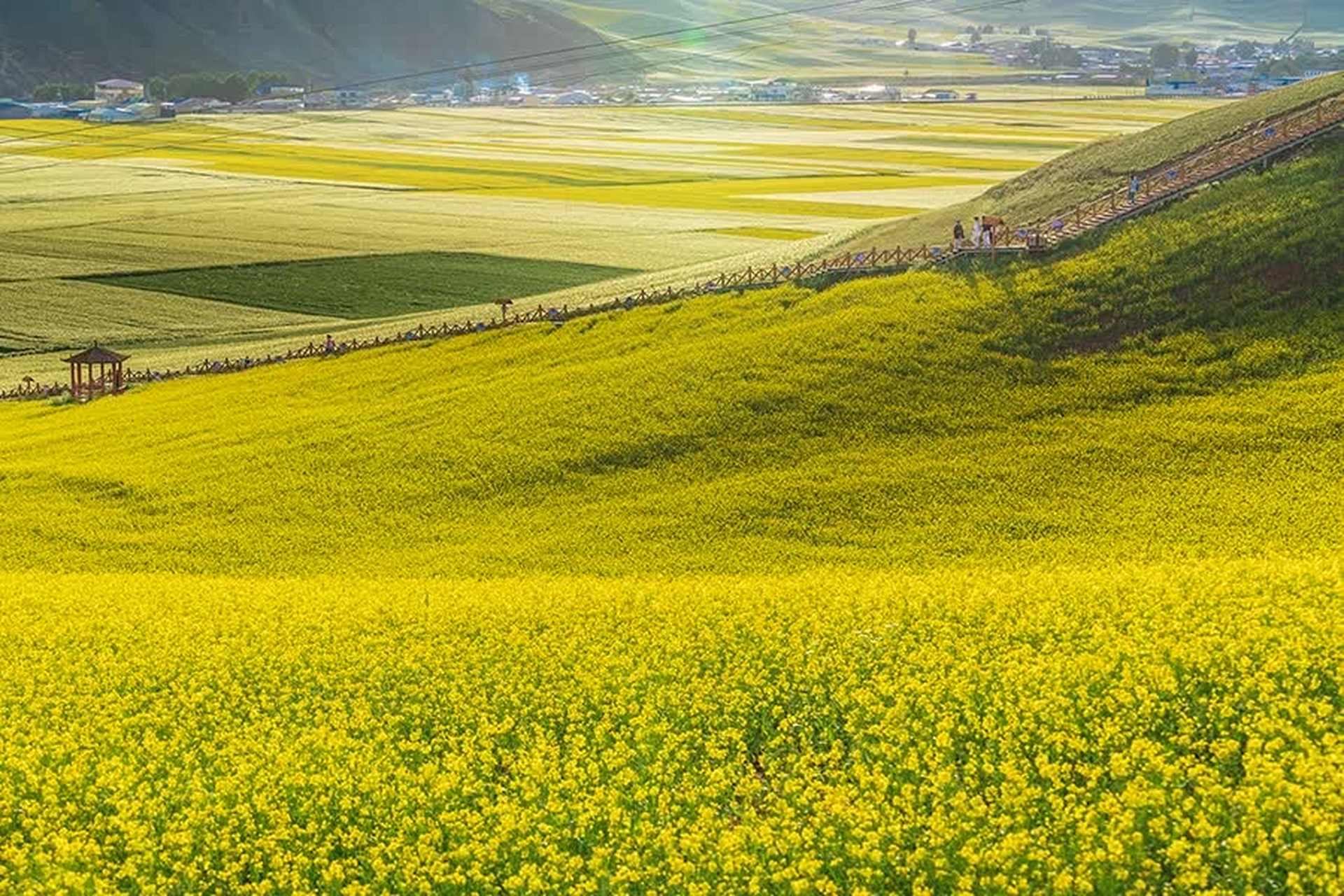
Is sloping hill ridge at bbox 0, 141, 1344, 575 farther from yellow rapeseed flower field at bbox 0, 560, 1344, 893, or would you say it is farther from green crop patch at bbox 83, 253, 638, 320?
green crop patch at bbox 83, 253, 638, 320

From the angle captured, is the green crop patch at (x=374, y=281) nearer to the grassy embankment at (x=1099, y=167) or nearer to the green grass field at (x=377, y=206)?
the green grass field at (x=377, y=206)

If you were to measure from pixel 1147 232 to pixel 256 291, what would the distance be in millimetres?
65257

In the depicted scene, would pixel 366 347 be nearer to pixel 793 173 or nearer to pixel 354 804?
pixel 354 804

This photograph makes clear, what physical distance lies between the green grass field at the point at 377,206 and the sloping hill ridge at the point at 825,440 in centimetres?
2587

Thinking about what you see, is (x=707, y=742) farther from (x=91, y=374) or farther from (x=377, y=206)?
(x=377, y=206)

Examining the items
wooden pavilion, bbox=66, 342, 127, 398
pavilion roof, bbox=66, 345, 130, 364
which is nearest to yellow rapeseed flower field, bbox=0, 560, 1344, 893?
pavilion roof, bbox=66, 345, 130, 364

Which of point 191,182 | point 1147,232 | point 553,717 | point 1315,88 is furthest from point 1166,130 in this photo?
point 191,182

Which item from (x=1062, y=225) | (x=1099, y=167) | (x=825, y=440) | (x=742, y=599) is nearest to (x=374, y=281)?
(x=1099, y=167)

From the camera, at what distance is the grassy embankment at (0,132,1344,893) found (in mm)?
19500

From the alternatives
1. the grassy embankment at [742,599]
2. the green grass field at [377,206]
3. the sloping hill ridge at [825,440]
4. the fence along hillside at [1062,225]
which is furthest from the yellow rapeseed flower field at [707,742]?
the green grass field at [377,206]

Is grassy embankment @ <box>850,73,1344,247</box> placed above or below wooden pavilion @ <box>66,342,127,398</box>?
above

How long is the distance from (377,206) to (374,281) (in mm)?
30911

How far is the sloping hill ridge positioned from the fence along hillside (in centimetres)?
196

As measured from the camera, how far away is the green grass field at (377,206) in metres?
92.0
